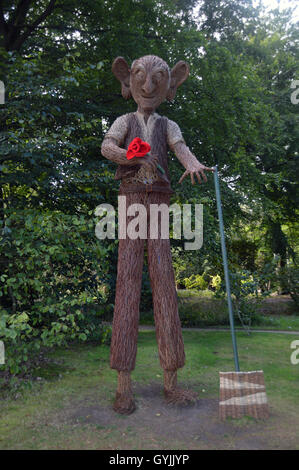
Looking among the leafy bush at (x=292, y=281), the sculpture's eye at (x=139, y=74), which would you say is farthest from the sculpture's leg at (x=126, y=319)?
the leafy bush at (x=292, y=281)

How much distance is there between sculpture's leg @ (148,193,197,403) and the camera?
148 inches

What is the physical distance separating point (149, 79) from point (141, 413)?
3302 mm

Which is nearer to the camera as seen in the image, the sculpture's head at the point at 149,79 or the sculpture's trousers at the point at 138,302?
the sculpture's trousers at the point at 138,302

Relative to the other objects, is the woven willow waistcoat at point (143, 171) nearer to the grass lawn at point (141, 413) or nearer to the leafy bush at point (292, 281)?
the grass lawn at point (141, 413)

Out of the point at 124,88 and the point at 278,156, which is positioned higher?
the point at 278,156

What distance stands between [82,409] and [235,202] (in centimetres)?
619

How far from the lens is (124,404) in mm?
3645

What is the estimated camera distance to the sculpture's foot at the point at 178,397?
3807mm

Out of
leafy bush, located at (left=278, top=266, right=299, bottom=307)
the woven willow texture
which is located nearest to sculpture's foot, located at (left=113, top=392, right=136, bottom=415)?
the woven willow texture

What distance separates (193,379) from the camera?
4809mm

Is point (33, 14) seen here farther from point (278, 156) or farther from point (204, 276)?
point (204, 276)

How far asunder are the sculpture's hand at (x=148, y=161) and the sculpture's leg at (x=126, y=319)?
345 mm
